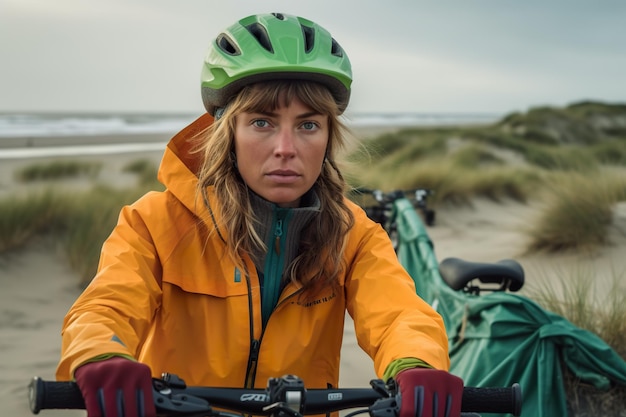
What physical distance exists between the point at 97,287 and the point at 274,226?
1.84ft

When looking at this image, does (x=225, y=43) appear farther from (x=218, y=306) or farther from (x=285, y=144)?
(x=218, y=306)

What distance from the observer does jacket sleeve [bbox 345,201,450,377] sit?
1.98 meters

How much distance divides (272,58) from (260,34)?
0.17 m

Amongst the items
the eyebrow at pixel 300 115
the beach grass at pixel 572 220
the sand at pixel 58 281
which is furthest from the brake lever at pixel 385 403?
the beach grass at pixel 572 220

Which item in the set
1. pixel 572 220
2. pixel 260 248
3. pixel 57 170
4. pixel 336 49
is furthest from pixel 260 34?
pixel 57 170

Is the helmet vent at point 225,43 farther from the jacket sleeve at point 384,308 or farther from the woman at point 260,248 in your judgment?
the jacket sleeve at point 384,308

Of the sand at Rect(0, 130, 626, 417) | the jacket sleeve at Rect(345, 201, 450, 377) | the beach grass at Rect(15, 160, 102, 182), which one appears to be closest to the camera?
the jacket sleeve at Rect(345, 201, 450, 377)

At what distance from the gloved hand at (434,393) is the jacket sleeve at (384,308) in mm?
192

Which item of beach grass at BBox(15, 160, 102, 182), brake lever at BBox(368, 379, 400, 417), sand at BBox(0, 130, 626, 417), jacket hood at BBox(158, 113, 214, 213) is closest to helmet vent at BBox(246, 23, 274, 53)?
jacket hood at BBox(158, 113, 214, 213)

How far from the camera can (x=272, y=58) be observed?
7.28ft

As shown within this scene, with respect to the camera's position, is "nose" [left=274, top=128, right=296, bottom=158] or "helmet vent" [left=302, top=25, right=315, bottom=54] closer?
"nose" [left=274, top=128, right=296, bottom=158]

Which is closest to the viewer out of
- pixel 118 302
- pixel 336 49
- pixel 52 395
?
pixel 52 395

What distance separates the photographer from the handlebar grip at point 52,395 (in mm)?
1512

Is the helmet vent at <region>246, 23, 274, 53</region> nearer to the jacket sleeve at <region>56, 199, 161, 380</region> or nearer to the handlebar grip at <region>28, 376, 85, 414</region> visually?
the jacket sleeve at <region>56, 199, 161, 380</region>
